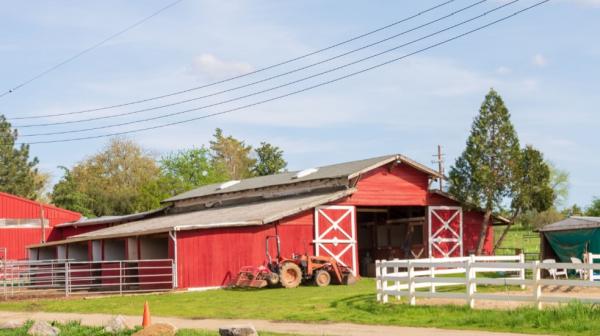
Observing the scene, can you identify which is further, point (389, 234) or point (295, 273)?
point (389, 234)

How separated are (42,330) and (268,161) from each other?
75.4 metres

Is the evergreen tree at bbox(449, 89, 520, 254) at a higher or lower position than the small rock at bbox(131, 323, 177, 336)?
higher

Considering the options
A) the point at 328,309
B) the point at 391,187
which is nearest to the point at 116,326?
the point at 328,309

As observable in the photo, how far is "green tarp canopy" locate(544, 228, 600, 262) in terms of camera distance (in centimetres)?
3338

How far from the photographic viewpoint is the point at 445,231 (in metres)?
41.0

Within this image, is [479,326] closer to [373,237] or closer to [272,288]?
[272,288]

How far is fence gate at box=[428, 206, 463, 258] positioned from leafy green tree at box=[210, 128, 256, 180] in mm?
62522

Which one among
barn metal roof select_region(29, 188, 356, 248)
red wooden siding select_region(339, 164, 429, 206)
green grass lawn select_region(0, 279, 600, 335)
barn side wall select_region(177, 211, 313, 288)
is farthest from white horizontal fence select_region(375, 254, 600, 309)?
red wooden siding select_region(339, 164, 429, 206)

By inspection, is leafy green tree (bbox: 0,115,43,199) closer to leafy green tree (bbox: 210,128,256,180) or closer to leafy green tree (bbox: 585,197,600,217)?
leafy green tree (bbox: 210,128,256,180)

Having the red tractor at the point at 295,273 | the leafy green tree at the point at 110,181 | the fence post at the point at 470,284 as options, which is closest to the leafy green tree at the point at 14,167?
the leafy green tree at the point at 110,181

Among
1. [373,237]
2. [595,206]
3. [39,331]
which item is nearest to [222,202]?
[373,237]

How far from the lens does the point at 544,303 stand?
19312mm

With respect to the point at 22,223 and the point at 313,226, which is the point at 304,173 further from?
the point at 22,223

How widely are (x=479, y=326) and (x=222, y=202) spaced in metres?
31.6
